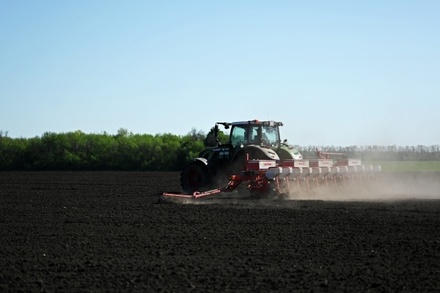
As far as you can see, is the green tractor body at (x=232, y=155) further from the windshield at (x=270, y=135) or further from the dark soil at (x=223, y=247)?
the dark soil at (x=223, y=247)

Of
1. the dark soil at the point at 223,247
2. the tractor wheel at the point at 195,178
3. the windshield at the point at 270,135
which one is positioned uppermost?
the windshield at the point at 270,135

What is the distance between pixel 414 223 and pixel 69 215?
7.69 m

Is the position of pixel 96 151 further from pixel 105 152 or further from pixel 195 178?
pixel 195 178

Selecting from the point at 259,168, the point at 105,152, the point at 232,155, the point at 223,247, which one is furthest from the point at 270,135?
the point at 105,152

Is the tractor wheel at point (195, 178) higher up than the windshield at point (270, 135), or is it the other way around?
the windshield at point (270, 135)

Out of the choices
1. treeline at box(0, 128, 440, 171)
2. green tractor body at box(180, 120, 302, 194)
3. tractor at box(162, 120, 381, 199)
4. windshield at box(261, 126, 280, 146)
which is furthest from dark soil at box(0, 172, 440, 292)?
treeline at box(0, 128, 440, 171)

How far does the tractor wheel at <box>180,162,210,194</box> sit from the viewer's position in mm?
22844

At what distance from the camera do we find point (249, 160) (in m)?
22.0

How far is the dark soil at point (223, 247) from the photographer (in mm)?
9102

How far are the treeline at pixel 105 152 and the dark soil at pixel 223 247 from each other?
33.6 m

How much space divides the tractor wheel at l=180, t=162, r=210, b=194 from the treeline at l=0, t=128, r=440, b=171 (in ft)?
92.1

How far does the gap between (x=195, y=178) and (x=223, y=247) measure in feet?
36.9

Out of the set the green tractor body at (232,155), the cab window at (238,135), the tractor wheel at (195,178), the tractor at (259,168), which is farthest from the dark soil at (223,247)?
the cab window at (238,135)

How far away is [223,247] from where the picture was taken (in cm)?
1195
